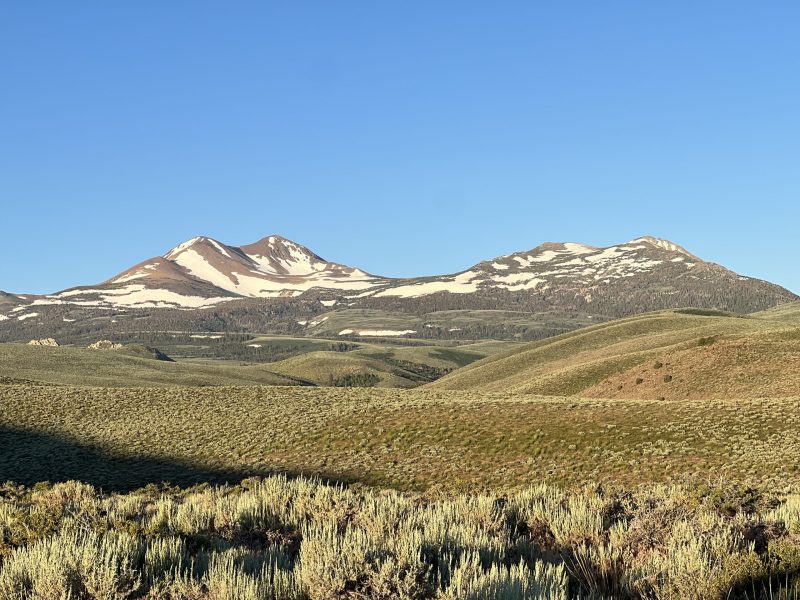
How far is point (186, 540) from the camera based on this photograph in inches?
454

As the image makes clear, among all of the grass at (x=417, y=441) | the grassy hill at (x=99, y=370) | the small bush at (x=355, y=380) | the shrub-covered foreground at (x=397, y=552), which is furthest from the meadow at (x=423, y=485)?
the small bush at (x=355, y=380)

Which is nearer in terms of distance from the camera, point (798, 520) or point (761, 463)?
point (798, 520)

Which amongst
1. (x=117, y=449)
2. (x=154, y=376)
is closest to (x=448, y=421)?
(x=117, y=449)

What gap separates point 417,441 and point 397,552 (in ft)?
106

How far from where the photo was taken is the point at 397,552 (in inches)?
353

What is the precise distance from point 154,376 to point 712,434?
87.8 metres

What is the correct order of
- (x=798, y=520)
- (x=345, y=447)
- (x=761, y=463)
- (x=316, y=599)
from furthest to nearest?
1. (x=345, y=447)
2. (x=761, y=463)
3. (x=798, y=520)
4. (x=316, y=599)

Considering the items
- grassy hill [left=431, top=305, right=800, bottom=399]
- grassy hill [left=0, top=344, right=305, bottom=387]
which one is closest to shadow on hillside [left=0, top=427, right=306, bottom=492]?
grassy hill [left=431, top=305, right=800, bottom=399]

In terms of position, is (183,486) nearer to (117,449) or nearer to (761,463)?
(117,449)

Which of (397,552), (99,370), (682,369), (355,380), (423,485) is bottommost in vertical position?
(355,380)

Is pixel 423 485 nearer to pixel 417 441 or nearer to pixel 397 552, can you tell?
pixel 417 441

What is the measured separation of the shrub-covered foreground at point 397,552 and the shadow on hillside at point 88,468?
22.0 meters

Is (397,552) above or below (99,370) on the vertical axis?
above

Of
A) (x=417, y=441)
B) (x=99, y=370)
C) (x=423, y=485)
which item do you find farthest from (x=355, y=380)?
(x=423, y=485)
